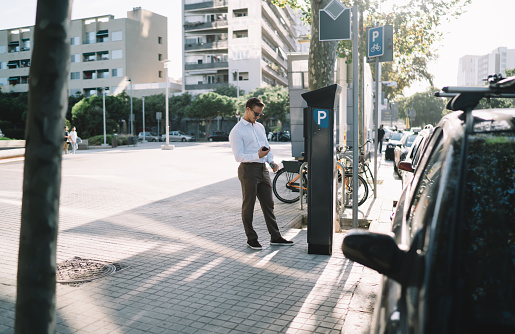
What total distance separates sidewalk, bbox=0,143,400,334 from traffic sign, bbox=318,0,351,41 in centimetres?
277

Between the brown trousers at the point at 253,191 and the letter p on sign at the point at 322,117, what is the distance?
93 cm

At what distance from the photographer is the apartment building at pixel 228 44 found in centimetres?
7731

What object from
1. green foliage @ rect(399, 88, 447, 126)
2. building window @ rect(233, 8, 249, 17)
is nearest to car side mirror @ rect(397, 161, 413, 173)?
building window @ rect(233, 8, 249, 17)

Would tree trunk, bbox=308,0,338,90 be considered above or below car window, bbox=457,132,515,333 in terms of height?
above

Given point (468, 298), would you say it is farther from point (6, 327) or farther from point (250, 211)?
point (250, 211)

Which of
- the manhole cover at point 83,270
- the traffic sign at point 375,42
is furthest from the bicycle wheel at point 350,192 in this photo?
the manhole cover at point 83,270

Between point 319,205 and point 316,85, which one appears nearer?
point 319,205

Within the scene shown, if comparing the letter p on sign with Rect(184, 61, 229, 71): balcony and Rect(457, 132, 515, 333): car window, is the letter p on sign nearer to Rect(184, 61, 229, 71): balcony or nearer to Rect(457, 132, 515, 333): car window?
Rect(457, 132, 515, 333): car window

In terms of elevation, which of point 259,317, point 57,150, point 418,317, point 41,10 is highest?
point 41,10

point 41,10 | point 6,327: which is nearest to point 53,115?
point 41,10

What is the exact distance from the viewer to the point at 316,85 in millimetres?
11344

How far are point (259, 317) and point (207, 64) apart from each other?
256 feet

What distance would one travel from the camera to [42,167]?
2.35 meters

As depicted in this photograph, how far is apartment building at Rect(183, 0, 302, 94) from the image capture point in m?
77.3
